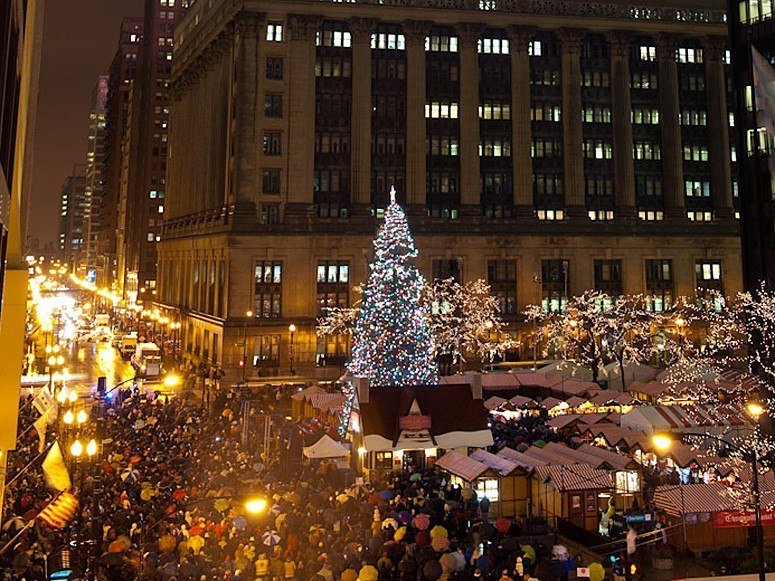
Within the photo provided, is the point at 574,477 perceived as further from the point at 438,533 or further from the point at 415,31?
the point at 415,31

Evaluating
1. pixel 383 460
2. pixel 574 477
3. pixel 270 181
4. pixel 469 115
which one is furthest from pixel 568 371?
pixel 270 181

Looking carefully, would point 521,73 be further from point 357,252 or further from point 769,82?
point 769,82

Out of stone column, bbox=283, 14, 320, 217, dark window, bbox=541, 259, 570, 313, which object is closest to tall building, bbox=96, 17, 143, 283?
stone column, bbox=283, 14, 320, 217

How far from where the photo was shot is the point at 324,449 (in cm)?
2814

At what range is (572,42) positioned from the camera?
77000 millimetres

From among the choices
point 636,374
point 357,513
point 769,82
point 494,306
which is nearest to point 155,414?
point 357,513

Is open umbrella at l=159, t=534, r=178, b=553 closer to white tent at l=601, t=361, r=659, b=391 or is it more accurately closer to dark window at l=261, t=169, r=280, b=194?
white tent at l=601, t=361, r=659, b=391

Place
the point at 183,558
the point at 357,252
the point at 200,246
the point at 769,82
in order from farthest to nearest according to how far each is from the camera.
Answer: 1. the point at 200,246
2. the point at 357,252
3. the point at 769,82
4. the point at 183,558

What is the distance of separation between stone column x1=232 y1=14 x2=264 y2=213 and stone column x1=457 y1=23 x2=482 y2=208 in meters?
23.0

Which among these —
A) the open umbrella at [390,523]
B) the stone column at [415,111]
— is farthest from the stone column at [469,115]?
the open umbrella at [390,523]

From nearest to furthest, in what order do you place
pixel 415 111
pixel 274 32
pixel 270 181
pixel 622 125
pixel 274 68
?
pixel 270 181 < pixel 274 68 < pixel 274 32 < pixel 415 111 < pixel 622 125

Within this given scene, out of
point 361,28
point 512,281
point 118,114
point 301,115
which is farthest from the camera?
point 118,114

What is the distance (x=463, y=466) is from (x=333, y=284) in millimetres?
44155

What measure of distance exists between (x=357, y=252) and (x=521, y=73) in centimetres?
2977
